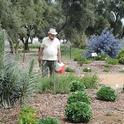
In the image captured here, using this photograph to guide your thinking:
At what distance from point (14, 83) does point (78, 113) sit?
4.09ft

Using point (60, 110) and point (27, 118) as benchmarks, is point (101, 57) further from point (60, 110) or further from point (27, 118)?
point (27, 118)

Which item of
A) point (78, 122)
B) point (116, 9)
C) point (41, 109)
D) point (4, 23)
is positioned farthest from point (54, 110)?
point (116, 9)

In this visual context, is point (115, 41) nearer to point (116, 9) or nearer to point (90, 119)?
point (90, 119)

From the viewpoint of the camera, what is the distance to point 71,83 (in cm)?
1183

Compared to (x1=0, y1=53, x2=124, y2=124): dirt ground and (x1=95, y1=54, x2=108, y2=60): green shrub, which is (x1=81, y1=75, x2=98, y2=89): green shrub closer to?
(x1=0, y1=53, x2=124, y2=124): dirt ground

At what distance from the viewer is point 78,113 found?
26.5 ft

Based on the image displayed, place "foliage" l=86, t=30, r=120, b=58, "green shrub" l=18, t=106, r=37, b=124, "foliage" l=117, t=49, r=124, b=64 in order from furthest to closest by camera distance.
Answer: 1. "foliage" l=86, t=30, r=120, b=58
2. "foliage" l=117, t=49, r=124, b=64
3. "green shrub" l=18, t=106, r=37, b=124

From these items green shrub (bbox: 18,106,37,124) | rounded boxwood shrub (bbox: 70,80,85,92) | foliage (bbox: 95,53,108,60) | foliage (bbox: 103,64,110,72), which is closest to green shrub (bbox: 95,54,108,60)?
foliage (bbox: 95,53,108,60)

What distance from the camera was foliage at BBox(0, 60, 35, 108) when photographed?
8.48 m

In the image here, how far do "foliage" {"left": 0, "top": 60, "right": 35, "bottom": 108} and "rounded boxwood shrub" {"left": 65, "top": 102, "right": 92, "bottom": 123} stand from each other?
0.88 metres

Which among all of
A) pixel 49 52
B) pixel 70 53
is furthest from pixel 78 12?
pixel 49 52

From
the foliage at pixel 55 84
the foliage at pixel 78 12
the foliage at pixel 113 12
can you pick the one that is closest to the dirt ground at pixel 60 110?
the foliage at pixel 55 84

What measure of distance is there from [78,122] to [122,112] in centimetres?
132

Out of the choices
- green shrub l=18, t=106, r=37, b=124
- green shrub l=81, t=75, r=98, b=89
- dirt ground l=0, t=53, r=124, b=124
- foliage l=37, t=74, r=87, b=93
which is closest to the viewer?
green shrub l=18, t=106, r=37, b=124
